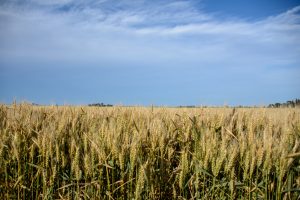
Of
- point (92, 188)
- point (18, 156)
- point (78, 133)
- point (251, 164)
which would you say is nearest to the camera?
point (251, 164)

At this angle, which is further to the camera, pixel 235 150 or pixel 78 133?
pixel 78 133

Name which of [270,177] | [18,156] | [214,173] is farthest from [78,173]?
[270,177]

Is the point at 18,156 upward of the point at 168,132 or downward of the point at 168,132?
downward

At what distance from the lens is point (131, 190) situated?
275 cm

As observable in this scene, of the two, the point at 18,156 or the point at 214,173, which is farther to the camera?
the point at 18,156

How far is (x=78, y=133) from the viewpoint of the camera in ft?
12.5

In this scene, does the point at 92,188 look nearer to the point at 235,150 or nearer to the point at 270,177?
the point at 235,150

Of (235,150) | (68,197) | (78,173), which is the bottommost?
(68,197)

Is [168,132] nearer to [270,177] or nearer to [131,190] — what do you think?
[131,190]

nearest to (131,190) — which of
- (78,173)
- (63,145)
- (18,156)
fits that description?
(78,173)

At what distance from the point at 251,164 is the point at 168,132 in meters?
0.86

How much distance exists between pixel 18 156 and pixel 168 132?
1379 millimetres

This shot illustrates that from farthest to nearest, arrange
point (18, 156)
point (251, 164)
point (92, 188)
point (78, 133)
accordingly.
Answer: point (78, 133) → point (18, 156) → point (92, 188) → point (251, 164)

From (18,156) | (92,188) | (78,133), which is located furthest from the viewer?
(78,133)
